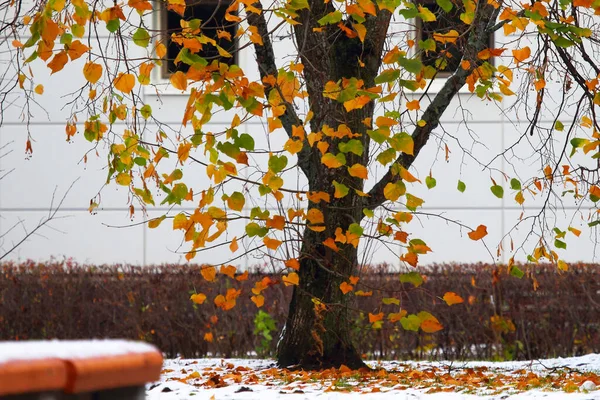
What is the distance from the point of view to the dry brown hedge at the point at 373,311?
8203 millimetres

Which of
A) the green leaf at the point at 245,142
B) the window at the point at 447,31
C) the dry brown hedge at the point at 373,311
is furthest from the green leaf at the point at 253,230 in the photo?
the dry brown hedge at the point at 373,311

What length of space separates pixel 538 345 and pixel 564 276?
680 mm

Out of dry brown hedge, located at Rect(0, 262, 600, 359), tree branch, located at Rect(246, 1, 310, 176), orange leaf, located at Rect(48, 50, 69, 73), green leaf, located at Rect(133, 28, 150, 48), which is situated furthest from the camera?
dry brown hedge, located at Rect(0, 262, 600, 359)

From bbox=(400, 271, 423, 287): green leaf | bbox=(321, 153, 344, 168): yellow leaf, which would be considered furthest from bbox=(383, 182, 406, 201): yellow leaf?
bbox=(400, 271, 423, 287): green leaf

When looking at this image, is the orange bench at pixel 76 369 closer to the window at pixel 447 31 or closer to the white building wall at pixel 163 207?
the window at pixel 447 31

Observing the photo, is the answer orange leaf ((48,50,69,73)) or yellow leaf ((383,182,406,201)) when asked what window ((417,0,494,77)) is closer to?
yellow leaf ((383,182,406,201))

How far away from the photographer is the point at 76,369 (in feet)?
5.68

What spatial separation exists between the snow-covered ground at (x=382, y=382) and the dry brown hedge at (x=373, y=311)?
2.55ft

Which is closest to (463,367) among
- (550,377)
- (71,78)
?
(550,377)

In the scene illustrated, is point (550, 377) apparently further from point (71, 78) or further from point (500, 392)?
point (71, 78)

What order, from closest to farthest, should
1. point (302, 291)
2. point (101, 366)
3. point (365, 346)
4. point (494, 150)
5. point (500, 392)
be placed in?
point (101, 366) < point (500, 392) < point (302, 291) < point (365, 346) < point (494, 150)

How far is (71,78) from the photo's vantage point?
1216 centimetres

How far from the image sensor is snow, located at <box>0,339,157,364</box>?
1.64m

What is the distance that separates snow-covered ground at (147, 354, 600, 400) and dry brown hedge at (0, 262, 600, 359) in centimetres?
78
